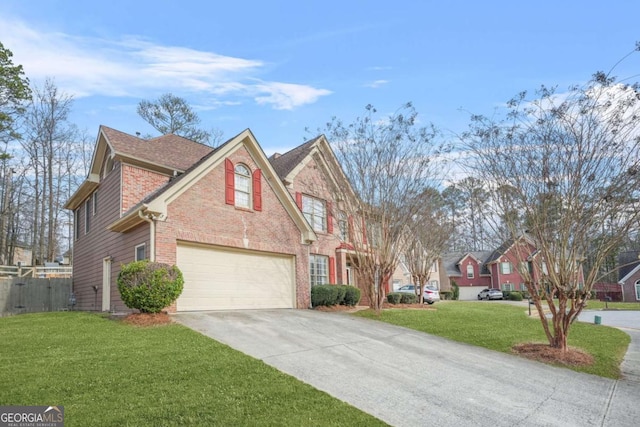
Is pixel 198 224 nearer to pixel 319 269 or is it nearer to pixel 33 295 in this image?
pixel 319 269

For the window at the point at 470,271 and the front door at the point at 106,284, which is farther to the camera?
the window at the point at 470,271

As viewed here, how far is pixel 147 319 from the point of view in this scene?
1020 centimetres

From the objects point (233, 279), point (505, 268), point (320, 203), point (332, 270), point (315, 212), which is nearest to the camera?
point (233, 279)

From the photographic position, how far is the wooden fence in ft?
57.5

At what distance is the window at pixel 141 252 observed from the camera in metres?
12.2

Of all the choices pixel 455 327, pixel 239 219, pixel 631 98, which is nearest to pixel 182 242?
pixel 239 219

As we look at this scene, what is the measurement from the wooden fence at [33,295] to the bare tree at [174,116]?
14.5 metres

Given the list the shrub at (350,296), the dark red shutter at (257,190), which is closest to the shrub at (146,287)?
the dark red shutter at (257,190)

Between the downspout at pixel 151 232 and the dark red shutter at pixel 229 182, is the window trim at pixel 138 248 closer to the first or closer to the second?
the downspout at pixel 151 232

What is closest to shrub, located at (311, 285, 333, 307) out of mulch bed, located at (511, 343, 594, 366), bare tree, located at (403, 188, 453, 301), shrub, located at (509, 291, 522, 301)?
bare tree, located at (403, 188, 453, 301)

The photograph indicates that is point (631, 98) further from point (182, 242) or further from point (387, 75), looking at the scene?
point (182, 242)

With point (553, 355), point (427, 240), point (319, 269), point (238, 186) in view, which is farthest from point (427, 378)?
point (427, 240)

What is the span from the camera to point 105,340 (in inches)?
324

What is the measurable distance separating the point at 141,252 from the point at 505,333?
10.9 metres
